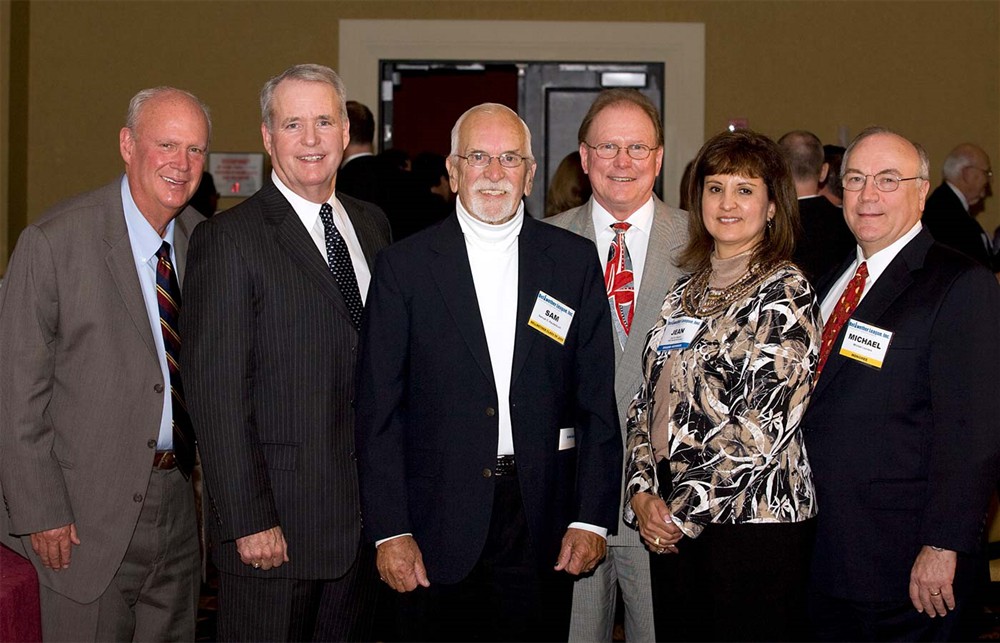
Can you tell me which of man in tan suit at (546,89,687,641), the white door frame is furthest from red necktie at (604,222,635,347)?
the white door frame

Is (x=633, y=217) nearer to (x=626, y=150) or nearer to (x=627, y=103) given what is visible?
(x=626, y=150)

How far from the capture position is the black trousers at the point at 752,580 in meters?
2.27

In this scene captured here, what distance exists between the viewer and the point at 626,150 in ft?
9.23

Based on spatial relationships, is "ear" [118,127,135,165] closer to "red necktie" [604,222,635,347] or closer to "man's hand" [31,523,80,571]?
"man's hand" [31,523,80,571]

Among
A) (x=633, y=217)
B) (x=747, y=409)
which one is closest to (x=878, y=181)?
(x=633, y=217)

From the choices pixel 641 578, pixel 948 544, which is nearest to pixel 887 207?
pixel 948 544

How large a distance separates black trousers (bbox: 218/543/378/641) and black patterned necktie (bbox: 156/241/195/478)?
15.9 inches

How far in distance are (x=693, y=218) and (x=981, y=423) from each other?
0.85m

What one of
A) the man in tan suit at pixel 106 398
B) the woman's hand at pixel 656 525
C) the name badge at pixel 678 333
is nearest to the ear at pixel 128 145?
the man in tan suit at pixel 106 398

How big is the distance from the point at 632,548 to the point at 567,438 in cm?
49

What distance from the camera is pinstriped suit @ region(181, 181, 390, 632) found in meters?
2.35

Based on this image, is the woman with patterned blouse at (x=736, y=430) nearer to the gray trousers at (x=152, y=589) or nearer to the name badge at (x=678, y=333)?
the name badge at (x=678, y=333)

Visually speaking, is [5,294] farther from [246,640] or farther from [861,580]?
[861,580]

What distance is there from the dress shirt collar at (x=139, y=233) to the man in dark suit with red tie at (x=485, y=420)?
75 cm
